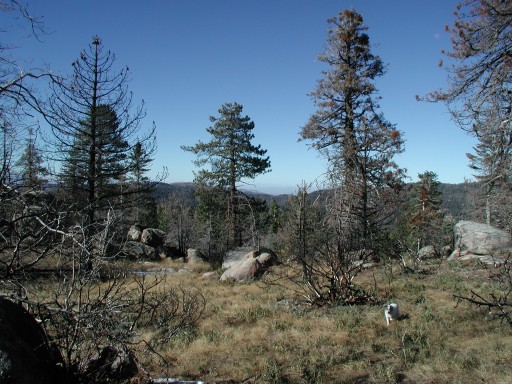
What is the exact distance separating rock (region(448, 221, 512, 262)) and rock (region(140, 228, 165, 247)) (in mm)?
15583

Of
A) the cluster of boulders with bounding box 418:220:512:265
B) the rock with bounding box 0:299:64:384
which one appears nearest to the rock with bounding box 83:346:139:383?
the rock with bounding box 0:299:64:384

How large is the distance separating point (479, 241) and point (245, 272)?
1015 centimetres

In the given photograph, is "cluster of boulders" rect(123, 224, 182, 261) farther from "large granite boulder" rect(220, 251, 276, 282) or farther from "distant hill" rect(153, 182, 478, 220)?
"large granite boulder" rect(220, 251, 276, 282)

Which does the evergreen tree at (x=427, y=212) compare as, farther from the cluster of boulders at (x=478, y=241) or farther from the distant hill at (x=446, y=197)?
the cluster of boulders at (x=478, y=241)

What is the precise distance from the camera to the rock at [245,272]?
12.4 meters

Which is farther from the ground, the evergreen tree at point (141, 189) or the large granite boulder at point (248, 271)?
the evergreen tree at point (141, 189)

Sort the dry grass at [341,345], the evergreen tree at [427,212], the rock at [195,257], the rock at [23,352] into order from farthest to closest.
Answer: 1. the evergreen tree at [427,212]
2. the rock at [195,257]
3. the dry grass at [341,345]
4. the rock at [23,352]

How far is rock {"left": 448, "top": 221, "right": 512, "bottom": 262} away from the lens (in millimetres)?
14086

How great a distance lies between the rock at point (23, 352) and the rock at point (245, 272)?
8.76 m

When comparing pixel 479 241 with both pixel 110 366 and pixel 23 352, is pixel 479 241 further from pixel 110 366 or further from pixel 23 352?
pixel 23 352

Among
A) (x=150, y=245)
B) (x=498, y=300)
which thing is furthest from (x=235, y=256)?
(x=498, y=300)

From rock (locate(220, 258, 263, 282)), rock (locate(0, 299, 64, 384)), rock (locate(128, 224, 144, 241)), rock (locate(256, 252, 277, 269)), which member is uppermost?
rock (locate(128, 224, 144, 241))

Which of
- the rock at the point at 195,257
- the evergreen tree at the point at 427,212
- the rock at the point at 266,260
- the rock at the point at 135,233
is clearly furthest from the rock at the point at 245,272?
the evergreen tree at the point at 427,212

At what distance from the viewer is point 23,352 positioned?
3221 mm
